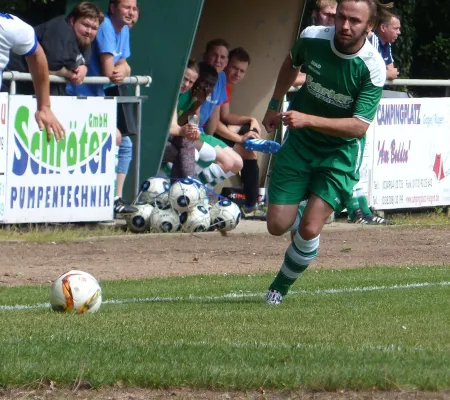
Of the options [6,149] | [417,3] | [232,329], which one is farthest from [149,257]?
[417,3]

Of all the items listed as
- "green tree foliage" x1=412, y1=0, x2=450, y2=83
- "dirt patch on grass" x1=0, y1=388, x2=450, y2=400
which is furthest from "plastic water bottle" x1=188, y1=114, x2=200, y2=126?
"green tree foliage" x1=412, y1=0, x2=450, y2=83

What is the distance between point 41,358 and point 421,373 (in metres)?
1.83

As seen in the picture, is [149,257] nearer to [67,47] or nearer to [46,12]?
[67,47]

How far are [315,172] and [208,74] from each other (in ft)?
20.3

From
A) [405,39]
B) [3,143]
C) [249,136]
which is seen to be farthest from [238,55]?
[405,39]

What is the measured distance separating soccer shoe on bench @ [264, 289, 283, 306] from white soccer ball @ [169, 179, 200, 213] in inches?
186

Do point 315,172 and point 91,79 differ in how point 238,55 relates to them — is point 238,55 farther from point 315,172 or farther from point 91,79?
point 315,172

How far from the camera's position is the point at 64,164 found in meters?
12.8

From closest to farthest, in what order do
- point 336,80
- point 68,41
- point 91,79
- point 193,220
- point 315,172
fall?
point 336,80, point 315,172, point 68,41, point 91,79, point 193,220

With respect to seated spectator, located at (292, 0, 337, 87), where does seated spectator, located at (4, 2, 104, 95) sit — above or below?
below

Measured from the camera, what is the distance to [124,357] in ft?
19.7

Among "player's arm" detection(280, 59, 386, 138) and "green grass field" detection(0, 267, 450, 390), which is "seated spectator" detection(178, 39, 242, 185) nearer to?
"green grass field" detection(0, 267, 450, 390)

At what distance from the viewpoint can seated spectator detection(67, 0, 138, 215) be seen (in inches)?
521

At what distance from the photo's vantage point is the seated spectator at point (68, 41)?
40.7 ft
